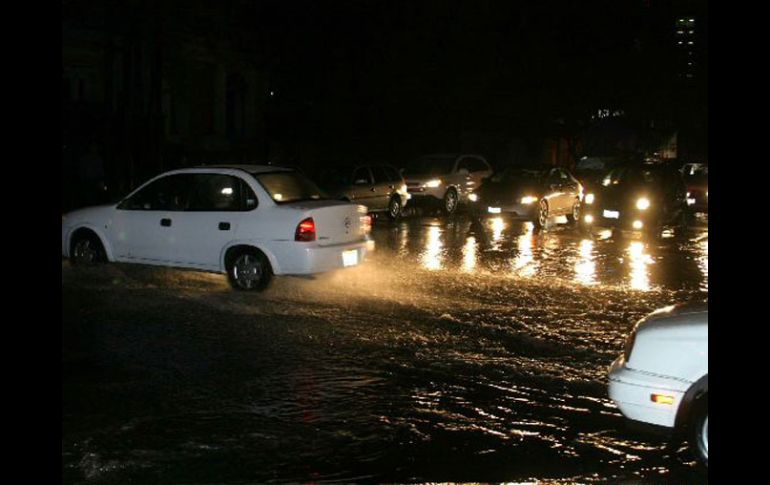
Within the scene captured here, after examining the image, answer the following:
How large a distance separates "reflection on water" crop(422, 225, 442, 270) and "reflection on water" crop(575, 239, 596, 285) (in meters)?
2.23

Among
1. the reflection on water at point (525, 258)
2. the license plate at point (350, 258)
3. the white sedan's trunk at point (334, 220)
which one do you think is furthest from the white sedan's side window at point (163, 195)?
the reflection on water at point (525, 258)

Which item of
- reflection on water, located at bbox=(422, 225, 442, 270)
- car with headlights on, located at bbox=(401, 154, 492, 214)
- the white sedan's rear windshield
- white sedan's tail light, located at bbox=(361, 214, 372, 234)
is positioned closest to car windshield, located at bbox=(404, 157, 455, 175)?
car with headlights on, located at bbox=(401, 154, 492, 214)

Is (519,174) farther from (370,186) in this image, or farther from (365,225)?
(365,225)

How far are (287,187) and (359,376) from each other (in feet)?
17.5

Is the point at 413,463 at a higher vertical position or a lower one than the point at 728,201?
lower

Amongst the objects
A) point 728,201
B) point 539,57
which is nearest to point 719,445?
point 728,201

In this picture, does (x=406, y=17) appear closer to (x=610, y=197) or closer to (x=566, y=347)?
(x=610, y=197)

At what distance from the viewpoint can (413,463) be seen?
6.64 meters

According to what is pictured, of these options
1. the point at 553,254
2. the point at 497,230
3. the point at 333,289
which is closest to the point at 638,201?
the point at 497,230

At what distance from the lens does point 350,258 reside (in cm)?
1359

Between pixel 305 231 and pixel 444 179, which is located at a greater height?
pixel 444 179

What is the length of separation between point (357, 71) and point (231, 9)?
6597mm

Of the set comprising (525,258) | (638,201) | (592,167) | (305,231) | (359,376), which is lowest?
(359,376)

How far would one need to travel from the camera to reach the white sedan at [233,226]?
516 inches
